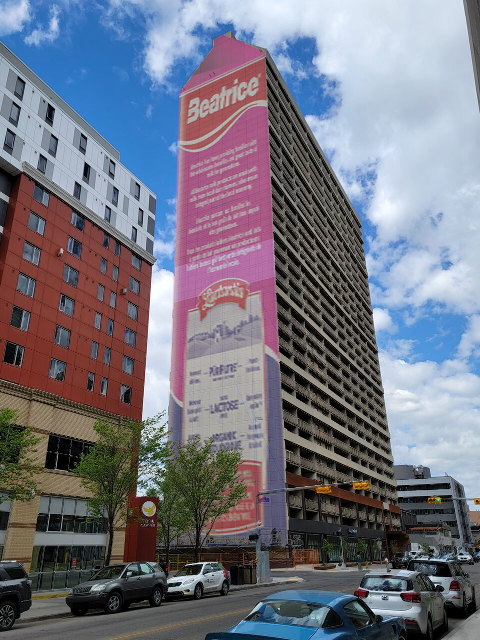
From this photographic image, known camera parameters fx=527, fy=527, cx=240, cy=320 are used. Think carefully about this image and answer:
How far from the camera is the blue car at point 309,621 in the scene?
271 inches

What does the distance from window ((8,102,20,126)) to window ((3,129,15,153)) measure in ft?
3.52

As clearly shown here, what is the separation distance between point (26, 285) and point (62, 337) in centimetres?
446

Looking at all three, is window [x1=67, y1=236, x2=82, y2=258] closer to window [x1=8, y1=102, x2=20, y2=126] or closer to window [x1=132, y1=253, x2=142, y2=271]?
window [x1=132, y1=253, x2=142, y2=271]

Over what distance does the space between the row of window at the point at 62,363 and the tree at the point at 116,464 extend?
5378 millimetres

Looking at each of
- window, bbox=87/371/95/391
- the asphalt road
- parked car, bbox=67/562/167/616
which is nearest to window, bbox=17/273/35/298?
window, bbox=87/371/95/391

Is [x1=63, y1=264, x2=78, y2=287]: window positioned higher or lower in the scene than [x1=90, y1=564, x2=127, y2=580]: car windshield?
higher

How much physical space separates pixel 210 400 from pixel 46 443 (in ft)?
125

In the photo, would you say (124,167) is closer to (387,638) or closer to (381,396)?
(387,638)

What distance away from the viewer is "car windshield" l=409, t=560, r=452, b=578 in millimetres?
17125

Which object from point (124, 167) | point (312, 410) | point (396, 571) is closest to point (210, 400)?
point (312, 410)

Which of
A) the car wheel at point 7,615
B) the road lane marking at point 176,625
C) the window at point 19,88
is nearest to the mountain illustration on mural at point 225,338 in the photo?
the window at point 19,88

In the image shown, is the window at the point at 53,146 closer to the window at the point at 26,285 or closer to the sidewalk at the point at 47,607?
the window at the point at 26,285

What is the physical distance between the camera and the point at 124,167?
4959 centimetres

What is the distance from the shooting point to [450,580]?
16.9 meters
